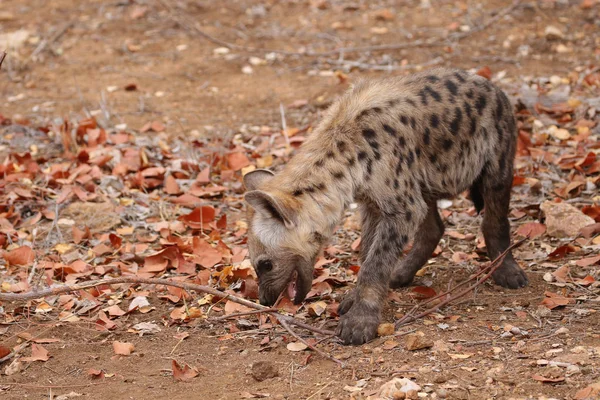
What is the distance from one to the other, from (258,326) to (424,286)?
115 centimetres

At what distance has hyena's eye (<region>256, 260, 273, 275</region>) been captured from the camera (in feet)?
15.4

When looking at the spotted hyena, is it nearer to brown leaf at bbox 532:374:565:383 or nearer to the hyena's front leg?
the hyena's front leg

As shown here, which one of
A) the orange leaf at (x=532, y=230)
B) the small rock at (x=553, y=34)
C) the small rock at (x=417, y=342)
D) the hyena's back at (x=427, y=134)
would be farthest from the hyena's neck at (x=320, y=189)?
the small rock at (x=553, y=34)

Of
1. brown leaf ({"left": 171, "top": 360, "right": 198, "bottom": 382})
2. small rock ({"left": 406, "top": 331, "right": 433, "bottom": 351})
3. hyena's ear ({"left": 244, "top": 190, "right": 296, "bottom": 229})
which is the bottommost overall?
brown leaf ({"left": 171, "top": 360, "right": 198, "bottom": 382})

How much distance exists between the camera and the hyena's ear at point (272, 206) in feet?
14.4

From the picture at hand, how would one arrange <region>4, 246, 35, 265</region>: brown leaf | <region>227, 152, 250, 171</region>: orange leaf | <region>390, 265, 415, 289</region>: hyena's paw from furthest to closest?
<region>227, 152, 250, 171</region>: orange leaf < <region>4, 246, 35, 265</region>: brown leaf < <region>390, 265, 415, 289</region>: hyena's paw

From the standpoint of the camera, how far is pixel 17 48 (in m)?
10.5

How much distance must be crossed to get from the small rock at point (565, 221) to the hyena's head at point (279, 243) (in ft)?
6.66

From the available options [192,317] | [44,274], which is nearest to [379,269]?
[192,317]

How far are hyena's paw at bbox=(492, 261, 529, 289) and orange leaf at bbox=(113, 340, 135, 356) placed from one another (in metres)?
2.34

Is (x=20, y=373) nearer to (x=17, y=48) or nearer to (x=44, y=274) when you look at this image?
(x=44, y=274)

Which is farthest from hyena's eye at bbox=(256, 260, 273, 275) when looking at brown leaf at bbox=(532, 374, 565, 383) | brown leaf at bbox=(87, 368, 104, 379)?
brown leaf at bbox=(532, 374, 565, 383)

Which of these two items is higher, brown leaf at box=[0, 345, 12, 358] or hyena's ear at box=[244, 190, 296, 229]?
hyena's ear at box=[244, 190, 296, 229]

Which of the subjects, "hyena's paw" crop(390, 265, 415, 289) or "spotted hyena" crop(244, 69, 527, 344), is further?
"hyena's paw" crop(390, 265, 415, 289)
